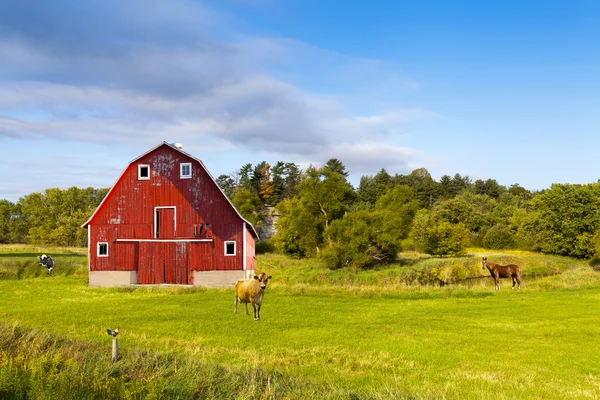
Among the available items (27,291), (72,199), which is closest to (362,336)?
(27,291)

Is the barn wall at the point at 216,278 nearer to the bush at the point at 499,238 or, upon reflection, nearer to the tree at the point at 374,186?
the bush at the point at 499,238

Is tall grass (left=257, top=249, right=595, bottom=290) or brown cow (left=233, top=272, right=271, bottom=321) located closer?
brown cow (left=233, top=272, right=271, bottom=321)

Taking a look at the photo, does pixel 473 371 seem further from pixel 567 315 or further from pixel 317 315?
pixel 567 315

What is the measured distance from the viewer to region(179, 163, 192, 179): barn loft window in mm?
34562

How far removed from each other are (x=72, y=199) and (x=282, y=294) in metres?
85.4

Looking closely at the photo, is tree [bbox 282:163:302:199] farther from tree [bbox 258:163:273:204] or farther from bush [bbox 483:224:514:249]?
bush [bbox 483:224:514:249]

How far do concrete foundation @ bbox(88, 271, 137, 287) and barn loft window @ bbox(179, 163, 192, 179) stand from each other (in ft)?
27.3

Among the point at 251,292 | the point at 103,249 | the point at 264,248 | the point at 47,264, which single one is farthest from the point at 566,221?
the point at 47,264

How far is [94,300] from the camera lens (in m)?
25.9

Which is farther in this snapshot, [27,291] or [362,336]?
[27,291]

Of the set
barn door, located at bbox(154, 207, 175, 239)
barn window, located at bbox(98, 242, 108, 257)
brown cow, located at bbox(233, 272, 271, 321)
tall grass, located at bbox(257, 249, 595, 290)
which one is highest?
barn door, located at bbox(154, 207, 175, 239)

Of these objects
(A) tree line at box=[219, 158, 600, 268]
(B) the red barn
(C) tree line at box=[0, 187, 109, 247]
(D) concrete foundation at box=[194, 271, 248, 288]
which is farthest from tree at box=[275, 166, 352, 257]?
(C) tree line at box=[0, 187, 109, 247]

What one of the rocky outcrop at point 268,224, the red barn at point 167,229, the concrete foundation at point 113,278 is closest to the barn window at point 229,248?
the red barn at point 167,229

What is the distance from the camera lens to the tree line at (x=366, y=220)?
42625mm
